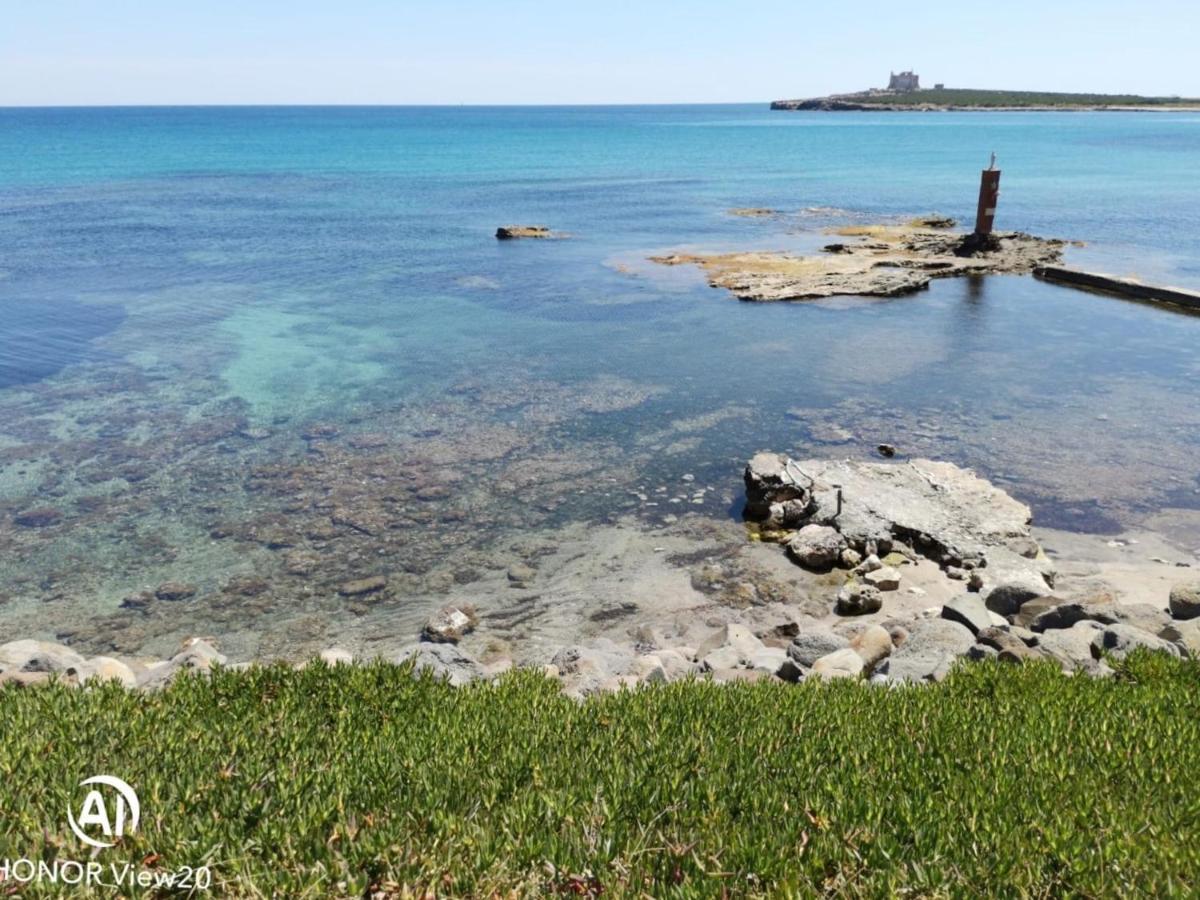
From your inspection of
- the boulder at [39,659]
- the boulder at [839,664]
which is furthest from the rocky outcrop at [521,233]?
the boulder at [839,664]

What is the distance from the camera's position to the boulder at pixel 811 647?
12069mm

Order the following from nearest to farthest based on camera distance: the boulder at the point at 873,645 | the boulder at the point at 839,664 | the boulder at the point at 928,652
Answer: the boulder at the point at 928,652, the boulder at the point at 839,664, the boulder at the point at 873,645

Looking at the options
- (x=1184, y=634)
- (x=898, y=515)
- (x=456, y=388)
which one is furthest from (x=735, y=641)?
(x=456, y=388)

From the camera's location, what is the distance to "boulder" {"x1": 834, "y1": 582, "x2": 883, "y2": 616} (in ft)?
48.9

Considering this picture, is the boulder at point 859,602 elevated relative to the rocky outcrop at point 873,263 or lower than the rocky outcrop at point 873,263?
lower

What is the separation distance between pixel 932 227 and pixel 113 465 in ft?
168

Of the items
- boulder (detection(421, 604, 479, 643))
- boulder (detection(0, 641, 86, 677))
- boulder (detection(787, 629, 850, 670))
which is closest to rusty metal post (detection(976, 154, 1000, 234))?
boulder (detection(787, 629, 850, 670))

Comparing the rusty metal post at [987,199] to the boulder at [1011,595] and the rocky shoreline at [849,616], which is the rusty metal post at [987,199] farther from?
the boulder at [1011,595]

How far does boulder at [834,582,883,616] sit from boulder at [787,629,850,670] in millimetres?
2574

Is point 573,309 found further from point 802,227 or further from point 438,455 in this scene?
point 802,227

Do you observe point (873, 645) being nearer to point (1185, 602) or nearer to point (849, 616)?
point (849, 616)

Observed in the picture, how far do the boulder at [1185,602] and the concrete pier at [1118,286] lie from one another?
2795cm

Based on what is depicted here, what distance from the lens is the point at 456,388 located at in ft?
86.2

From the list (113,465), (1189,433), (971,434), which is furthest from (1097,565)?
(113,465)
